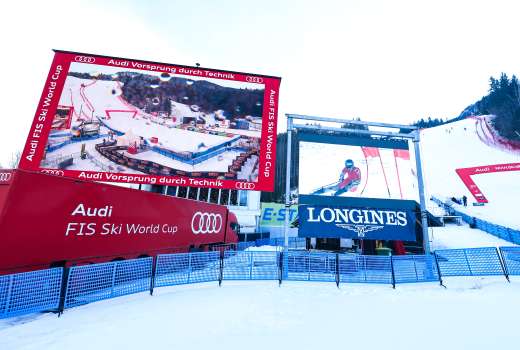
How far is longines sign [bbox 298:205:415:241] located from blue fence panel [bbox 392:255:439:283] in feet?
3.91

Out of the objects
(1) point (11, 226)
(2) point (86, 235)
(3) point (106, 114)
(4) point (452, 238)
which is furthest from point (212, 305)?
(4) point (452, 238)

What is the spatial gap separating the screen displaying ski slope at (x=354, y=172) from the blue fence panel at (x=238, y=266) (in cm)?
352

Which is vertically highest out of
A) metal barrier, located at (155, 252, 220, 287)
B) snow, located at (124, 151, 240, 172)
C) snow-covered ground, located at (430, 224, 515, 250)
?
snow, located at (124, 151, 240, 172)

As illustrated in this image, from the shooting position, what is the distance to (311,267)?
29.8 feet

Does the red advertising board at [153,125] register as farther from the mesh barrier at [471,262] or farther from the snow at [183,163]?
the mesh barrier at [471,262]

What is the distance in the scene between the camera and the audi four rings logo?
1268 cm

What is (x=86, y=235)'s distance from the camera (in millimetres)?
6973

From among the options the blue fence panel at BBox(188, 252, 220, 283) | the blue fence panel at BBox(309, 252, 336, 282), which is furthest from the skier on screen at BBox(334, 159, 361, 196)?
the blue fence panel at BBox(188, 252, 220, 283)

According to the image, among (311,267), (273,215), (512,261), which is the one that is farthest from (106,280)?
(273,215)

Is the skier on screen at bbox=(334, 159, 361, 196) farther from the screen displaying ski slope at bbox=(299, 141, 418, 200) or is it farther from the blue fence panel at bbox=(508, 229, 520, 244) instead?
the blue fence panel at bbox=(508, 229, 520, 244)

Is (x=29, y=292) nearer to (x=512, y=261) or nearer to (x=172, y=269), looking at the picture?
(x=172, y=269)

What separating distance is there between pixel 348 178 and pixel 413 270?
411 centimetres

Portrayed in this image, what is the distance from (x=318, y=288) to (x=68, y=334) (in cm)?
664

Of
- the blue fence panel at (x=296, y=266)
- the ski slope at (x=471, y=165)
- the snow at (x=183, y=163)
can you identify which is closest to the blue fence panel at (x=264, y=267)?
the blue fence panel at (x=296, y=266)
